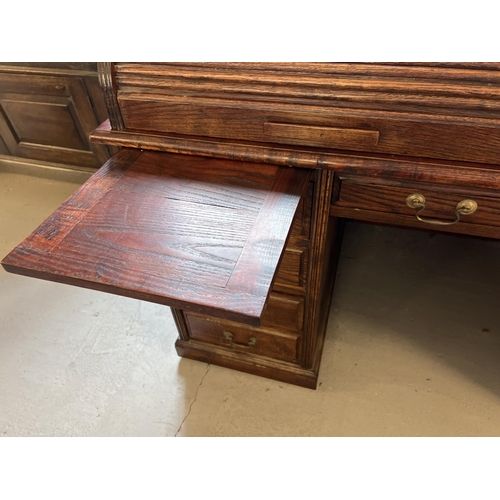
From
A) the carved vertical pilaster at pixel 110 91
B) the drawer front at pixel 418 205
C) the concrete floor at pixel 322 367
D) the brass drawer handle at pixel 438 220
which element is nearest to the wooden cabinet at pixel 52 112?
the concrete floor at pixel 322 367

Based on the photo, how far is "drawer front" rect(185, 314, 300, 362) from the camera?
1.13 m

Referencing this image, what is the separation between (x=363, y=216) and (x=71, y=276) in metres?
0.59

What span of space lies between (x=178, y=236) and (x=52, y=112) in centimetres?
150

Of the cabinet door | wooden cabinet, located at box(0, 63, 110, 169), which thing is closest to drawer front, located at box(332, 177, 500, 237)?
the cabinet door

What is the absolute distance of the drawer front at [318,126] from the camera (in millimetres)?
676

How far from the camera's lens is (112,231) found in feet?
2.12

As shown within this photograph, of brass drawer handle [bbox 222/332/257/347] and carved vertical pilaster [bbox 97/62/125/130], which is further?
brass drawer handle [bbox 222/332/257/347]

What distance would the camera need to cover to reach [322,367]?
50.4 inches

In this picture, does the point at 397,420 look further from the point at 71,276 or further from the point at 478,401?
the point at 71,276

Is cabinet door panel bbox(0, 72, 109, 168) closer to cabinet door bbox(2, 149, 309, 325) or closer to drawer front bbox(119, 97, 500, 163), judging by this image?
drawer front bbox(119, 97, 500, 163)

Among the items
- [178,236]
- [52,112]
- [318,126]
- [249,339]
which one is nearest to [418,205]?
[318,126]

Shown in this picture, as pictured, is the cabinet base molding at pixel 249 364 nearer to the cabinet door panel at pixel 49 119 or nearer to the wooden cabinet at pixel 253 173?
the wooden cabinet at pixel 253 173

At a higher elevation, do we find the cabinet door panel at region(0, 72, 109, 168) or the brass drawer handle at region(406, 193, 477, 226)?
the brass drawer handle at region(406, 193, 477, 226)

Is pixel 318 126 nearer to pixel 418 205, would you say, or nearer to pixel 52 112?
pixel 418 205
